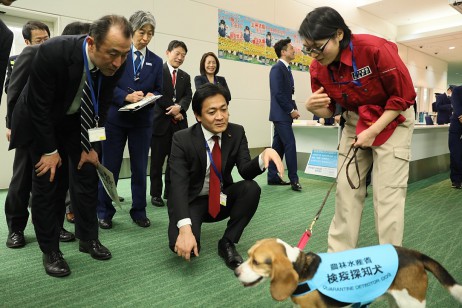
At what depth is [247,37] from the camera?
18.9ft

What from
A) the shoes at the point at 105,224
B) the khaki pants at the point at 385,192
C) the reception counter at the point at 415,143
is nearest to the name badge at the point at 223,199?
the khaki pants at the point at 385,192

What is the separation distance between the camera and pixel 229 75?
5.52m

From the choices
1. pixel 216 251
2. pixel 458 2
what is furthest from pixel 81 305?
pixel 458 2

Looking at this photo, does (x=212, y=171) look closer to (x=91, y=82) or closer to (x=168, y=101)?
(x=91, y=82)

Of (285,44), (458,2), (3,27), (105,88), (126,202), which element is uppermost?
(458,2)

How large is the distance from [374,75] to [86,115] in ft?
4.37

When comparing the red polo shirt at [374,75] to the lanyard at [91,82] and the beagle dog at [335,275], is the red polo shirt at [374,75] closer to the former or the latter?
the beagle dog at [335,275]

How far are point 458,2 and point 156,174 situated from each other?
4.33 metres

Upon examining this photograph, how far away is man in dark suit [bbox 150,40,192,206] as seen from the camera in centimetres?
306

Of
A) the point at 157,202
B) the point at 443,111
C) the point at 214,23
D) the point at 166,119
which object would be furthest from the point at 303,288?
the point at 443,111

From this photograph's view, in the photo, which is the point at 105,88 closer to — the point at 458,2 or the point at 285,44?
the point at 285,44

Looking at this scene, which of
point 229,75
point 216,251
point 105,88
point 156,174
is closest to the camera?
point 105,88

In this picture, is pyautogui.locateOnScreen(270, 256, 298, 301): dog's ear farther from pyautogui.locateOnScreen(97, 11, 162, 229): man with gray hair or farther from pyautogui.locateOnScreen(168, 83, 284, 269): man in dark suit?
pyautogui.locateOnScreen(97, 11, 162, 229): man with gray hair

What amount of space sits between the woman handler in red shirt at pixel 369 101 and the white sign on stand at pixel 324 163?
7.70 feet
